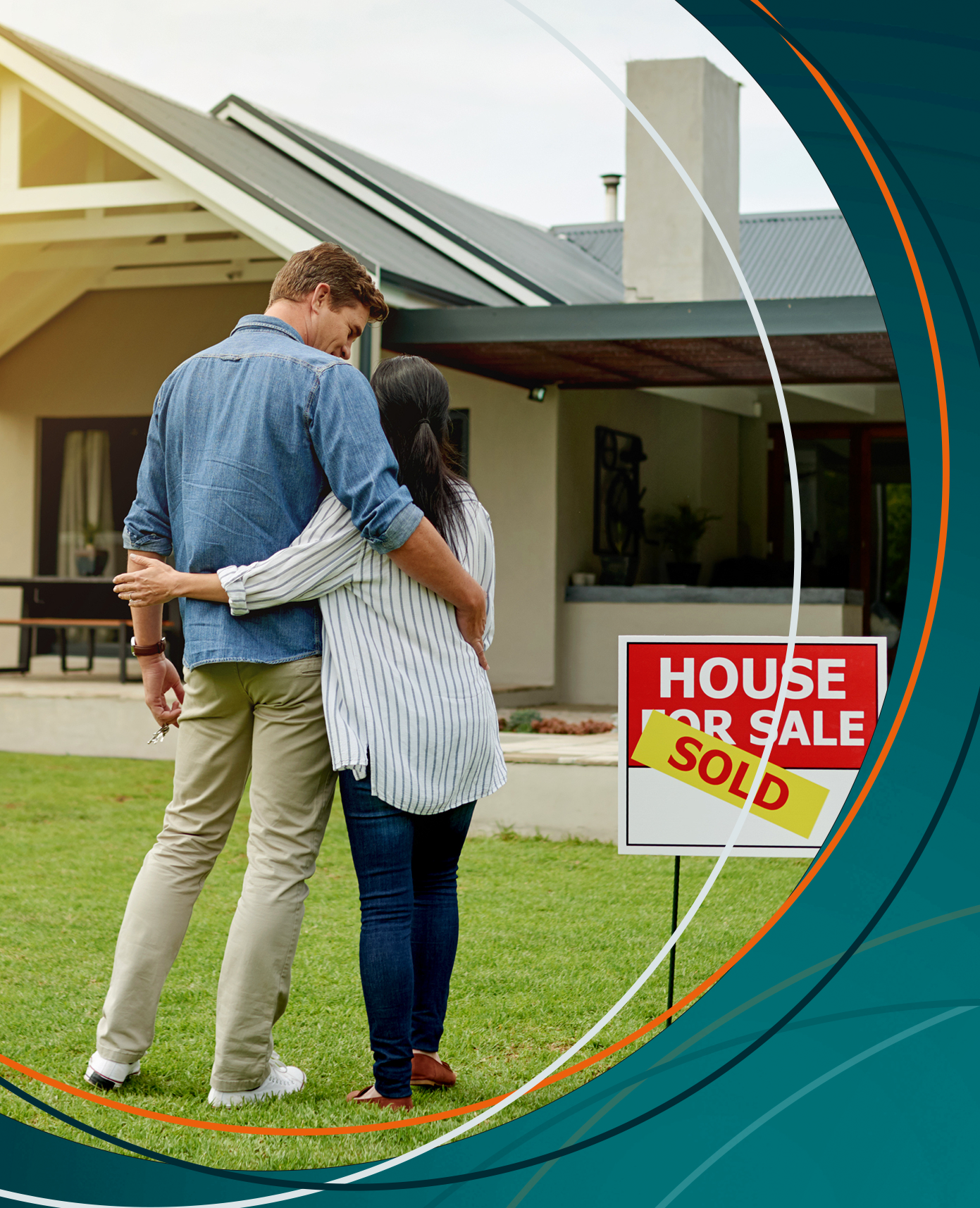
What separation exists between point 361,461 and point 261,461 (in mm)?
235

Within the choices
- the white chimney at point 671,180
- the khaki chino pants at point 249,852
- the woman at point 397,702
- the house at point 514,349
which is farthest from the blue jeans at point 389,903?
the white chimney at point 671,180

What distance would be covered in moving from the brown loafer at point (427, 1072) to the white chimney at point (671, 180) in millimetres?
8034

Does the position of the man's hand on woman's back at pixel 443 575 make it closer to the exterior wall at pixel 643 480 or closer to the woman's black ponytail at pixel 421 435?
the woman's black ponytail at pixel 421 435

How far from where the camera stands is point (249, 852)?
2.71 meters

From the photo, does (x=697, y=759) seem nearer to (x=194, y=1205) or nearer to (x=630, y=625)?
(x=194, y=1205)

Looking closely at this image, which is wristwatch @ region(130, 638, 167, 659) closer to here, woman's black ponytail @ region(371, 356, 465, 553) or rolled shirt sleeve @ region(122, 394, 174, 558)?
rolled shirt sleeve @ region(122, 394, 174, 558)

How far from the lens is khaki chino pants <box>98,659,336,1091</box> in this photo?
2.64 m

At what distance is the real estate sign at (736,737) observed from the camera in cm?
297

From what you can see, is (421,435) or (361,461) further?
(421,435)

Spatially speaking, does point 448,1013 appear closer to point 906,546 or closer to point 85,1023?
point 85,1023

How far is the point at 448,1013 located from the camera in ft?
11.4

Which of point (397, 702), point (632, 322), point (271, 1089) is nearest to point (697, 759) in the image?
point (397, 702)

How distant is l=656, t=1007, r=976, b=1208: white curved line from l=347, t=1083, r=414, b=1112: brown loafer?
81 cm

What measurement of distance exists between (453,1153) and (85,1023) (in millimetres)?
1572
